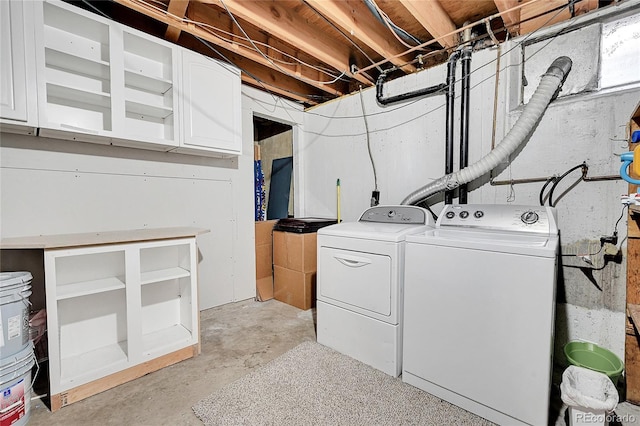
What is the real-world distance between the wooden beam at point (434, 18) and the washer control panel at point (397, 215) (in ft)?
4.38

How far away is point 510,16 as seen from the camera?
194cm

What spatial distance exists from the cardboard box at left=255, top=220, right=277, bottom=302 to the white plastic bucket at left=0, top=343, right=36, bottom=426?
73.1 inches

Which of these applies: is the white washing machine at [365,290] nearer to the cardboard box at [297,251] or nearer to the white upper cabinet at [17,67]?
the cardboard box at [297,251]

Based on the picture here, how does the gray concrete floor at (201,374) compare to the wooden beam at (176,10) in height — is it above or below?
below

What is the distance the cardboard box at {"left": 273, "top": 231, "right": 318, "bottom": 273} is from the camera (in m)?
2.82

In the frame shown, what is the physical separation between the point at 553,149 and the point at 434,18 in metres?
1.25

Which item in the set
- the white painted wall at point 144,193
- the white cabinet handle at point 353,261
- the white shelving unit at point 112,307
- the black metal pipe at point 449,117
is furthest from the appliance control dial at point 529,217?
the white painted wall at point 144,193

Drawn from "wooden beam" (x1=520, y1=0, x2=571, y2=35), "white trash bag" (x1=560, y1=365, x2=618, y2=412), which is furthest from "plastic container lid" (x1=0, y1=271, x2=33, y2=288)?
"wooden beam" (x1=520, y1=0, x2=571, y2=35)

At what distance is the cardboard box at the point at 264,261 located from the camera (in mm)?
3102

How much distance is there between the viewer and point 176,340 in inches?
76.7

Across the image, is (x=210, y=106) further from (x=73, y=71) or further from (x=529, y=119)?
(x=529, y=119)

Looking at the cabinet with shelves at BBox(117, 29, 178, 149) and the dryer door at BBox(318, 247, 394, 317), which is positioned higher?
the cabinet with shelves at BBox(117, 29, 178, 149)

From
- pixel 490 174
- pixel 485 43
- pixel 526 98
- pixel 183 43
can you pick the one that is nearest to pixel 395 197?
pixel 490 174

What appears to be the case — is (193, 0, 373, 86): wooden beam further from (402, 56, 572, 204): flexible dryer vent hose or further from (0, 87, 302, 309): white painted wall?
(402, 56, 572, 204): flexible dryer vent hose
